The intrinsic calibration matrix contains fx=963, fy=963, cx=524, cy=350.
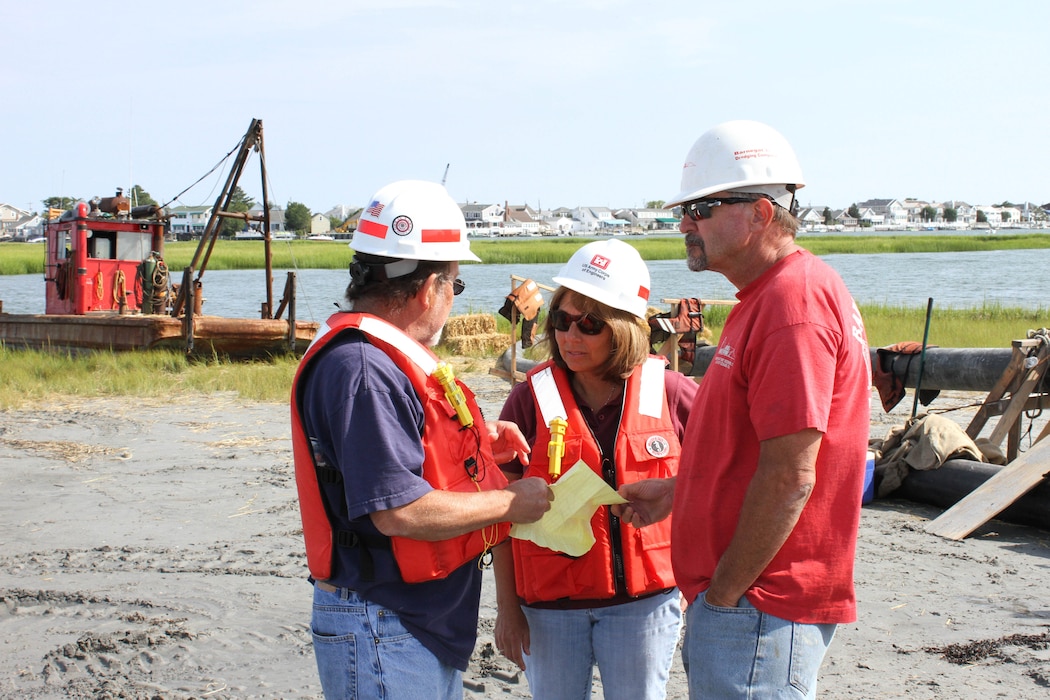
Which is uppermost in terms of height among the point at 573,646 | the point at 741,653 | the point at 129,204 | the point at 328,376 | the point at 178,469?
the point at 129,204

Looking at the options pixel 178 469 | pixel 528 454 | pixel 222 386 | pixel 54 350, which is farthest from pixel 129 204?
pixel 528 454

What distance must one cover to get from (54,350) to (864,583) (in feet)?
56.2

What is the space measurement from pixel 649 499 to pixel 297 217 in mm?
132103

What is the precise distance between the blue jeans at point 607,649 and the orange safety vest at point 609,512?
0.07 metres

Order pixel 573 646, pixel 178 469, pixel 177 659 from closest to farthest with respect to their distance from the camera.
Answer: pixel 573 646 → pixel 177 659 → pixel 178 469

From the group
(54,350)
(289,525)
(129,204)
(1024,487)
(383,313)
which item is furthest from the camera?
(129,204)

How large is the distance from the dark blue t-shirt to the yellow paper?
Answer: 1.13 ft

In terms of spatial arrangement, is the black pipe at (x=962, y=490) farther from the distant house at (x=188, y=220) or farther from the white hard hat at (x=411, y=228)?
the distant house at (x=188, y=220)

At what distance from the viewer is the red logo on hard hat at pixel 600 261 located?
126 inches

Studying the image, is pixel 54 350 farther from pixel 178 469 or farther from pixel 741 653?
pixel 741 653

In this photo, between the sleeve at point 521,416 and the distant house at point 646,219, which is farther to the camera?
the distant house at point 646,219

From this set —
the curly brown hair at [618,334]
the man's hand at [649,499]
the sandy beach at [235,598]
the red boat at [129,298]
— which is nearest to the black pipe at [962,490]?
the sandy beach at [235,598]

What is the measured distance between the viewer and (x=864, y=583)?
18.8 feet

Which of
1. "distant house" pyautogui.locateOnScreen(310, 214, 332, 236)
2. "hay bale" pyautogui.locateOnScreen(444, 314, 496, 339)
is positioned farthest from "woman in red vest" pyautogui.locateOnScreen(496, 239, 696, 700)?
"distant house" pyautogui.locateOnScreen(310, 214, 332, 236)
